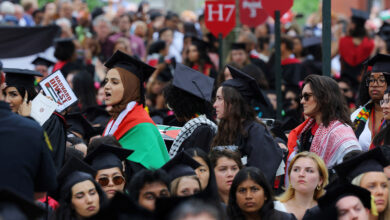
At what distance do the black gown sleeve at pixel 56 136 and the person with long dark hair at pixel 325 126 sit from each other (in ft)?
7.28

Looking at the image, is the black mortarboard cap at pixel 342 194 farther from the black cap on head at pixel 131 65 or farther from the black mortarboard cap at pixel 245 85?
the black cap on head at pixel 131 65

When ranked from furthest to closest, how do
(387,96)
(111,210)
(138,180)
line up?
(387,96) → (138,180) → (111,210)

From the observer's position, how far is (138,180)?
6410mm

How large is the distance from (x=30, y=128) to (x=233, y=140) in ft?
8.77

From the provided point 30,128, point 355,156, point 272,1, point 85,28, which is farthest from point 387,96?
point 85,28

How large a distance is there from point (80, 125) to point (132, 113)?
1.76 m

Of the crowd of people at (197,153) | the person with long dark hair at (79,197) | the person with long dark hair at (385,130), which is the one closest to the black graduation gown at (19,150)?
the crowd of people at (197,153)

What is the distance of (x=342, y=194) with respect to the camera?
6.07m

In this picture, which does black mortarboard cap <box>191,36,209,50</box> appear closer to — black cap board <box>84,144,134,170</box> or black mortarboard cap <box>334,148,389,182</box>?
black cap board <box>84,144,134,170</box>

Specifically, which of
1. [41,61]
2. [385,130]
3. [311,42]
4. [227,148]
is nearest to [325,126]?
[385,130]

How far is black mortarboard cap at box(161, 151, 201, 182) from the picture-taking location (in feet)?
22.4

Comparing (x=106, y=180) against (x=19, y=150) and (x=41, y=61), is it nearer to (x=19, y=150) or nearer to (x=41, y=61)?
(x=19, y=150)

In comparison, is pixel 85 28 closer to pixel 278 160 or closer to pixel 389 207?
pixel 278 160

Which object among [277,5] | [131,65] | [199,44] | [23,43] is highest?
[277,5]
